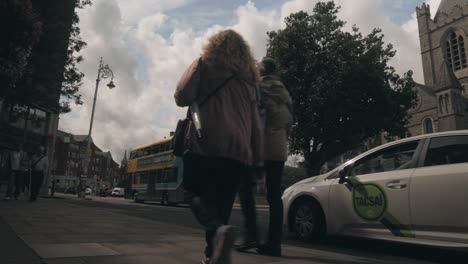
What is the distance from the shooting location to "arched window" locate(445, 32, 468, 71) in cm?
5503

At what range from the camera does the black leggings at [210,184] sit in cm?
232

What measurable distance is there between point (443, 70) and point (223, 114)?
5536cm

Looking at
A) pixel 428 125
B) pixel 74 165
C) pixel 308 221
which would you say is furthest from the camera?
pixel 74 165

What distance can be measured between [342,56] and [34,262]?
2358cm

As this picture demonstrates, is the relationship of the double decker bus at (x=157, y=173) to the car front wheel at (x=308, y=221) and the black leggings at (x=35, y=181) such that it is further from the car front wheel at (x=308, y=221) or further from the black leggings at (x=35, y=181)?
the car front wheel at (x=308, y=221)

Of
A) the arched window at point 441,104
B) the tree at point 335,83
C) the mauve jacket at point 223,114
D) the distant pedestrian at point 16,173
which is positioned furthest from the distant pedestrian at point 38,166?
the arched window at point 441,104

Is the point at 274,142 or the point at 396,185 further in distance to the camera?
the point at 396,185

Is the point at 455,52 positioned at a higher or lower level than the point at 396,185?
higher

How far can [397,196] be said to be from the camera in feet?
14.0

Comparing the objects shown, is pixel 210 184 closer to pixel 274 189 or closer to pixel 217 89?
pixel 217 89

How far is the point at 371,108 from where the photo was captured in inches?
935

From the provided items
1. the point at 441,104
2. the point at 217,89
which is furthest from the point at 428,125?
the point at 217,89

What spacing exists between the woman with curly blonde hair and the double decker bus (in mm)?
14725

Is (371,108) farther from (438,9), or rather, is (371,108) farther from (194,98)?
(438,9)
